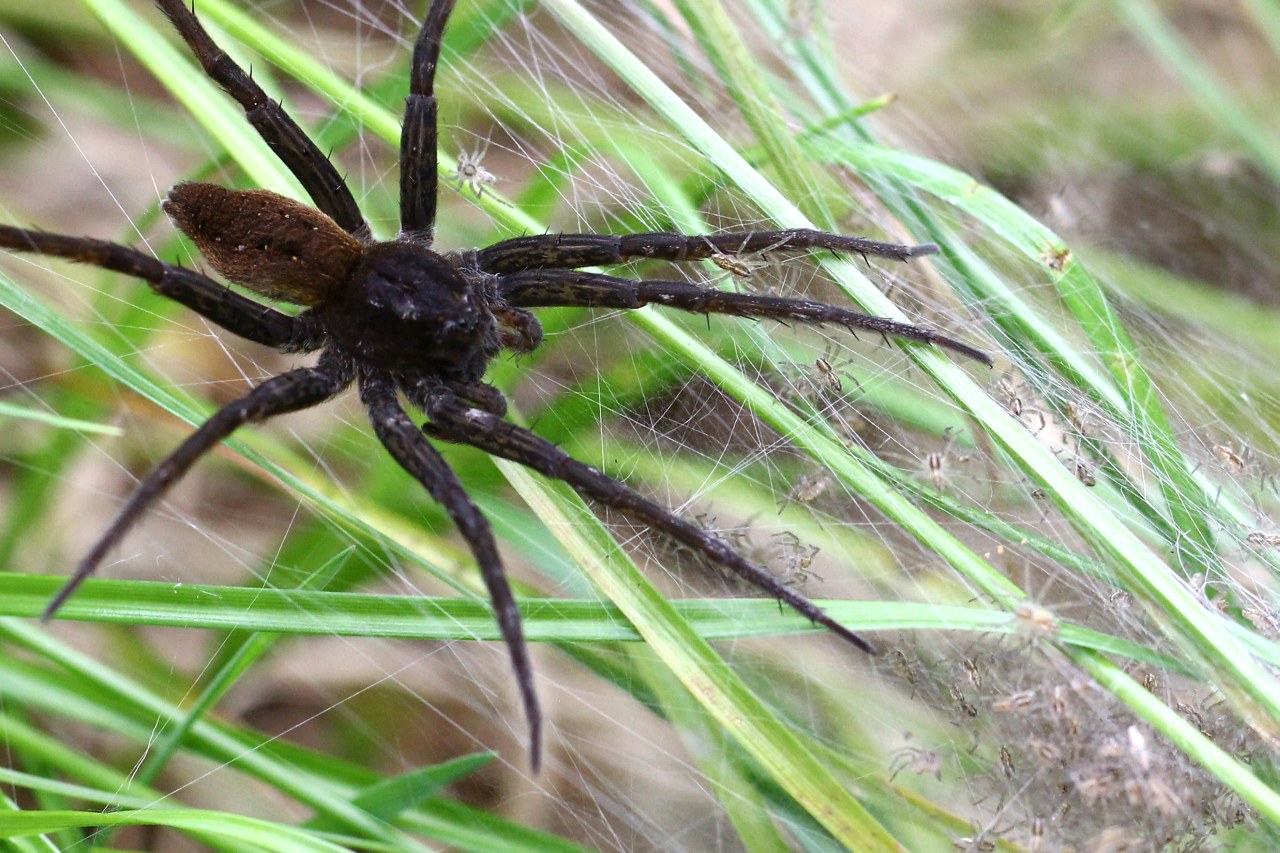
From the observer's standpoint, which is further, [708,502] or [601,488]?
[708,502]

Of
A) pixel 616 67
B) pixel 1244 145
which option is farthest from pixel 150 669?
pixel 1244 145

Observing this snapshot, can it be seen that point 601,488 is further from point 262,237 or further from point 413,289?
point 262,237

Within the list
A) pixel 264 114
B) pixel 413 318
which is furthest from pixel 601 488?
pixel 264 114

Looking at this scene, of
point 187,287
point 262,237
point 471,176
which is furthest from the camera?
point 471,176

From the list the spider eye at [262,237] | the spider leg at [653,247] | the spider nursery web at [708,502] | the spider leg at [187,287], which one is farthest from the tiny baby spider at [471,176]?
the spider leg at [187,287]

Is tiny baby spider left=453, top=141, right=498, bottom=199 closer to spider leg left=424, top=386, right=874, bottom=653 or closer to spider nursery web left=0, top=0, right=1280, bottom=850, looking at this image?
spider nursery web left=0, top=0, right=1280, bottom=850

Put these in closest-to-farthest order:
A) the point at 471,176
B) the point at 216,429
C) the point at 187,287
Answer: the point at 216,429 → the point at 187,287 → the point at 471,176
